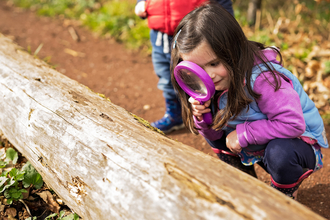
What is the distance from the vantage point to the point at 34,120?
72.4 inches

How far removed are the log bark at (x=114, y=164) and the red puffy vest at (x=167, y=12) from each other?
99 cm

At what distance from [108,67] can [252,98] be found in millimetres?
3278

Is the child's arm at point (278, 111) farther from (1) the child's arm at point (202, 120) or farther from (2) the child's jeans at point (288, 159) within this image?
(1) the child's arm at point (202, 120)

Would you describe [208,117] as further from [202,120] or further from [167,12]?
[167,12]

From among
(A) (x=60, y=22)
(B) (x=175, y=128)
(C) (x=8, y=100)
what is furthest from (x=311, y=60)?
(A) (x=60, y=22)

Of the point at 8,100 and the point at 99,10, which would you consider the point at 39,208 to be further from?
the point at 99,10

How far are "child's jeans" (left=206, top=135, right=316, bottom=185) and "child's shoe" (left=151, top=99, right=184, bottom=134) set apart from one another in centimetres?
143

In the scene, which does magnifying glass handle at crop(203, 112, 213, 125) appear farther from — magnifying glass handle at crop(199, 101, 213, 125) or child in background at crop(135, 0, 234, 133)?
child in background at crop(135, 0, 234, 133)

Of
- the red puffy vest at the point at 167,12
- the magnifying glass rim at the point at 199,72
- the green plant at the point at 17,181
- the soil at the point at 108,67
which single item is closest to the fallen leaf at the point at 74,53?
the soil at the point at 108,67

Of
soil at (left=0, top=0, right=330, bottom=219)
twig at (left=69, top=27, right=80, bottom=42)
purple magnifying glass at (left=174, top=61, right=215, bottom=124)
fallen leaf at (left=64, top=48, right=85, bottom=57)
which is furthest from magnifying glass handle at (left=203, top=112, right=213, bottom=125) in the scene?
twig at (left=69, top=27, right=80, bottom=42)

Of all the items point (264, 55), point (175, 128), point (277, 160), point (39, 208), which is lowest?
point (175, 128)

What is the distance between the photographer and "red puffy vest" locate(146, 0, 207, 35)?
244 cm

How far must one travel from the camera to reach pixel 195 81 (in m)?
1.70

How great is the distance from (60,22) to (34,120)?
4.94m
